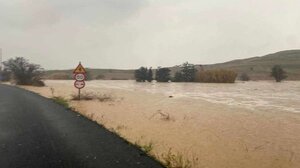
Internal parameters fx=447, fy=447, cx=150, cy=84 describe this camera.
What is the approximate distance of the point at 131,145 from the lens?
1126 cm

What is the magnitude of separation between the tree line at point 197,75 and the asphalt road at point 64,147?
50018 mm

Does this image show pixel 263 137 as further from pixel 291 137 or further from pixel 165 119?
pixel 165 119

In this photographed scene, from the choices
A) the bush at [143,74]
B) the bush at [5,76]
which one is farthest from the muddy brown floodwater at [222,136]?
the bush at [5,76]

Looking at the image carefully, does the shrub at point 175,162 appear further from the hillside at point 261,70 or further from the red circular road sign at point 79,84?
the hillside at point 261,70

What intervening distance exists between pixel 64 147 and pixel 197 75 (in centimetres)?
5999

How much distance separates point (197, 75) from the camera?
229 feet

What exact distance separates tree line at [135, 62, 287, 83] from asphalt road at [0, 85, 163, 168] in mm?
50018

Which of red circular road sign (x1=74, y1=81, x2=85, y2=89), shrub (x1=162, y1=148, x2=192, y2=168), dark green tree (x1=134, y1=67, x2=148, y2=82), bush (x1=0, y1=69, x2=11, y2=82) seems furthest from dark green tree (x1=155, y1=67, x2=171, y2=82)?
shrub (x1=162, y1=148, x2=192, y2=168)

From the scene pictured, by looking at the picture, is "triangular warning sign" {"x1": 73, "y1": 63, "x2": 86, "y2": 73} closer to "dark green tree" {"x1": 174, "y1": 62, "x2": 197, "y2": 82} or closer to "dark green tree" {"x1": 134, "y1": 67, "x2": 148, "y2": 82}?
"dark green tree" {"x1": 174, "y1": 62, "x2": 197, "y2": 82}

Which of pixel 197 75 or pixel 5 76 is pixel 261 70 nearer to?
pixel 197 75

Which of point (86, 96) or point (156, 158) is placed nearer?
point (156, 158)

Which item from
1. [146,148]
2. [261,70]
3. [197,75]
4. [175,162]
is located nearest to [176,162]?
[175,162]

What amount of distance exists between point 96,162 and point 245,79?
2947 inches

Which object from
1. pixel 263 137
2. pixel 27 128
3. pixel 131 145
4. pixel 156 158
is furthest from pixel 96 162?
pixel 263 137
